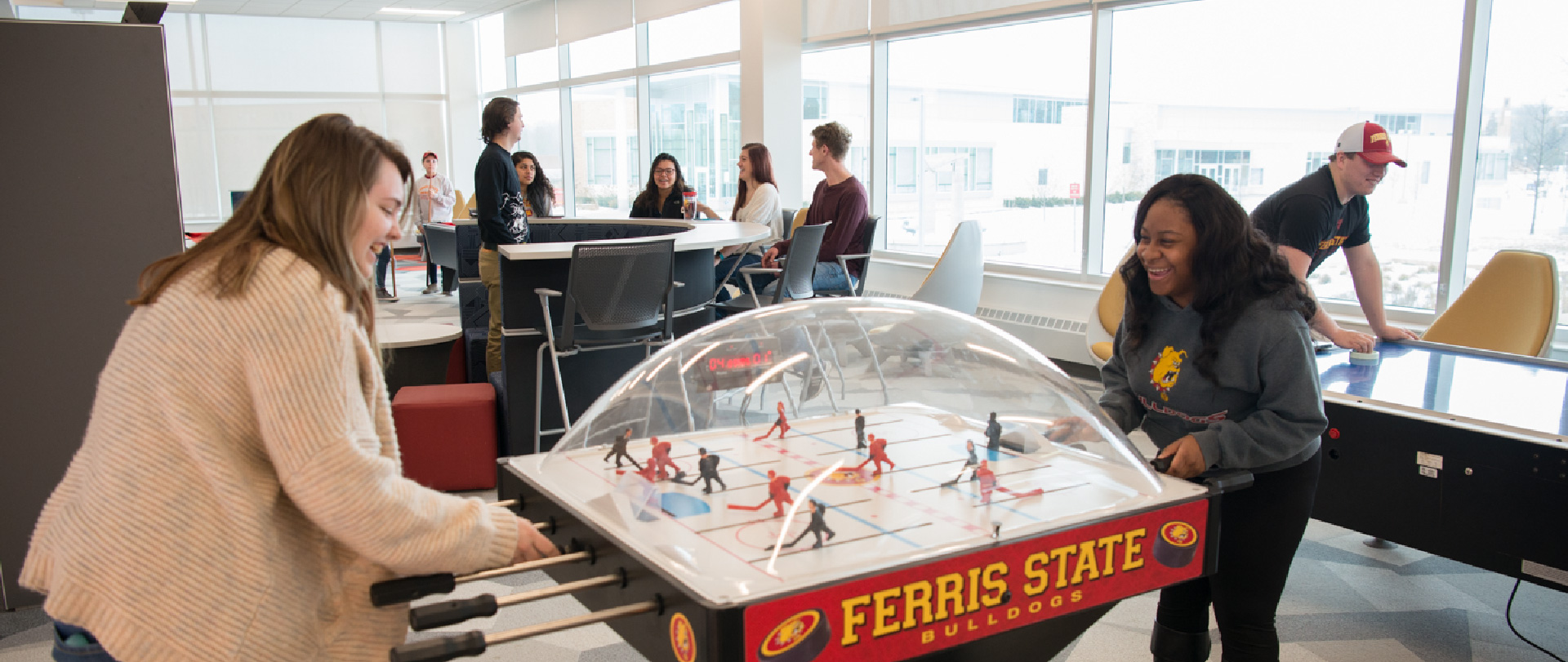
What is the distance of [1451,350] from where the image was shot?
3154 millimetres

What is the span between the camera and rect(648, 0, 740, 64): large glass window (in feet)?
28.0

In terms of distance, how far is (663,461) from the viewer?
1.67m

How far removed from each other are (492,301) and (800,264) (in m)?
1.44

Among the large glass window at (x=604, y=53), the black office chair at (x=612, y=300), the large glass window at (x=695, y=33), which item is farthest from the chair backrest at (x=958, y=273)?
the large glass window at (x=604, y=53)

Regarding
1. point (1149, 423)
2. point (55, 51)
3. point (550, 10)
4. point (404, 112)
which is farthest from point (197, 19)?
point (1149, 423)

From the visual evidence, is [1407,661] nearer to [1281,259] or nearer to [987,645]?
[1281,259]

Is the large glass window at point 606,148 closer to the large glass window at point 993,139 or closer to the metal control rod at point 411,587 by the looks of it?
the large glass window at point 993,139

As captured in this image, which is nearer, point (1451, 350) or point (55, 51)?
point (55, 51)

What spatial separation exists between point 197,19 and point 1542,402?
1375 centimetres

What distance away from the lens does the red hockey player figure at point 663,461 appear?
1.64 m

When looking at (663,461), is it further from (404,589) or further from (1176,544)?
(1176,544)

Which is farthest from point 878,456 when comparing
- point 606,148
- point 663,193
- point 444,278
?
point 606,148

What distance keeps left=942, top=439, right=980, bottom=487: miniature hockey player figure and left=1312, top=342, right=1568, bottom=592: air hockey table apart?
118 centimetres

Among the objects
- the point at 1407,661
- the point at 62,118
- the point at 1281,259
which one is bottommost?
the point at 1407,661
